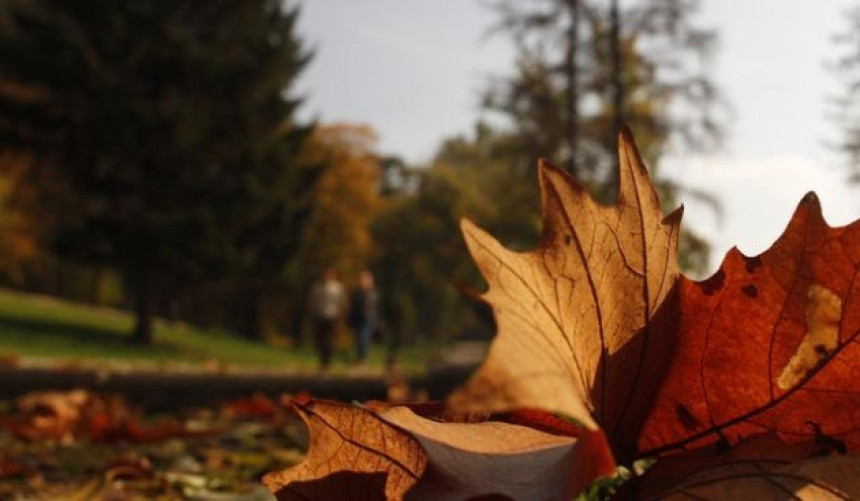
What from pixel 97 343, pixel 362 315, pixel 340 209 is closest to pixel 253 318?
pixel 340 209

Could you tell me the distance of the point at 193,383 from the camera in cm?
581

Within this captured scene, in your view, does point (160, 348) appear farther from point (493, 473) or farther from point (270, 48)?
point (493, 473)

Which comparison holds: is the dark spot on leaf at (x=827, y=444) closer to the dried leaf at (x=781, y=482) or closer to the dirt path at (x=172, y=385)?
the dried leaf at (x=781, y=482)

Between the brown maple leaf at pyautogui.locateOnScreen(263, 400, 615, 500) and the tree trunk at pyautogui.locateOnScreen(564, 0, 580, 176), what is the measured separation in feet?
72.4

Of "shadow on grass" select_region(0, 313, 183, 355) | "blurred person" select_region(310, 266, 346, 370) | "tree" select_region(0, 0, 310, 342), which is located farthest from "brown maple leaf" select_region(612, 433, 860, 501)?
"tree" select_region(0, 0, 310, 342)

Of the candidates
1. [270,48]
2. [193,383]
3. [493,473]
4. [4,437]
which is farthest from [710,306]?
[270,48]

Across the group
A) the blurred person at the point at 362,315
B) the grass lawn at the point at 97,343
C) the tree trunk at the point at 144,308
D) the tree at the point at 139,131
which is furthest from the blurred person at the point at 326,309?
the tree trunk at the point at 144,308

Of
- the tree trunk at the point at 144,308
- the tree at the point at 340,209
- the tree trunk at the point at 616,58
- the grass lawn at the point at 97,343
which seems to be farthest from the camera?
the tree at the point at 340,209

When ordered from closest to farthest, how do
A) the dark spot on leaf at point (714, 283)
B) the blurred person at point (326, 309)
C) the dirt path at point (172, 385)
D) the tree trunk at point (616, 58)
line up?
the dark spot on leaf at point (714, 283) < the dirt path at point (172, 385) < the blurred person at point (326, 309) < the tree trunk at point (616, 58)

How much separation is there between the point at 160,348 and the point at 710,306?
84.2ft

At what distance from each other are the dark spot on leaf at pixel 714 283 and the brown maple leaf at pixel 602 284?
2 centimetres

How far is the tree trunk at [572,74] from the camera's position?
22453 mm

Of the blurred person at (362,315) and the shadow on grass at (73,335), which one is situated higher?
the blurred person at (362,315)

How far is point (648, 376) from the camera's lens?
2.01 feet
